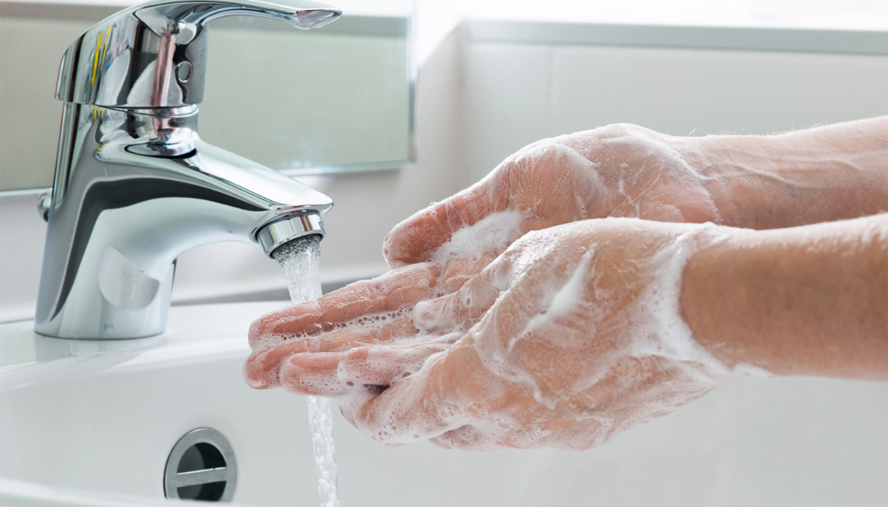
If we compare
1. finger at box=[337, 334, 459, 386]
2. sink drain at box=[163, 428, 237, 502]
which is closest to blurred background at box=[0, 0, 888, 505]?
A: sink drain at box=[163, 428, 237, 502]

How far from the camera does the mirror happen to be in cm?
67

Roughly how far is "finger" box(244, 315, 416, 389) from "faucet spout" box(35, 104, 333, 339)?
0.07 m

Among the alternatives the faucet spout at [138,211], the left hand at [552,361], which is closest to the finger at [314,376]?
the left hand at [552,361]

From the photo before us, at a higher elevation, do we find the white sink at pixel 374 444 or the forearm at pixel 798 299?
the forearm at pixel 798 299

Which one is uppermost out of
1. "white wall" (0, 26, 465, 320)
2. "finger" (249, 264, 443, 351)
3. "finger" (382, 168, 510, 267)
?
"finger" (382, 168, 510, 267)

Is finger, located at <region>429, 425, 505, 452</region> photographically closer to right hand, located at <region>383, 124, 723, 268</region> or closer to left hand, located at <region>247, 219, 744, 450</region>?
left hand, located at <region>247, 219, 744, 450</region>

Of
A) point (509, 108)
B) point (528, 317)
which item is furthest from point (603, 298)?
point (509, 108)

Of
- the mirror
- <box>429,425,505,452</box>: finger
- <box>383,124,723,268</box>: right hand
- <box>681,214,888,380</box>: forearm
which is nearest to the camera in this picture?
<box>681,214,888,380</box>: forearm

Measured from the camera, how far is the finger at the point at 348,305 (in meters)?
0.49

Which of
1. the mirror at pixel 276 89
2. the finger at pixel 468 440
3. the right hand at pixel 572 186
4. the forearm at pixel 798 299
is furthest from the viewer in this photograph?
the mirror at pixel 276 89

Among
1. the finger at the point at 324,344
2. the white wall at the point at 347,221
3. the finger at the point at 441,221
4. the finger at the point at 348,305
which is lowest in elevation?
the white wall at the point at 347,221

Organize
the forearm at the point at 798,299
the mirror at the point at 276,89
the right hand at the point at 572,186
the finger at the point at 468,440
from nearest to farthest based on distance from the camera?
the forearm at the point at 798,299 → the finger at the point at 468,440 → the right hand at the point at 572,186 → the mirror at the point at 276,89

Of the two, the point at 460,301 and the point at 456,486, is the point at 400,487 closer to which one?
the point at 456,486

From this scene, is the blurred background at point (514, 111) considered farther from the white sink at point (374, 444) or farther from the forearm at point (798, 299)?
the forearm at point (798, 299)
